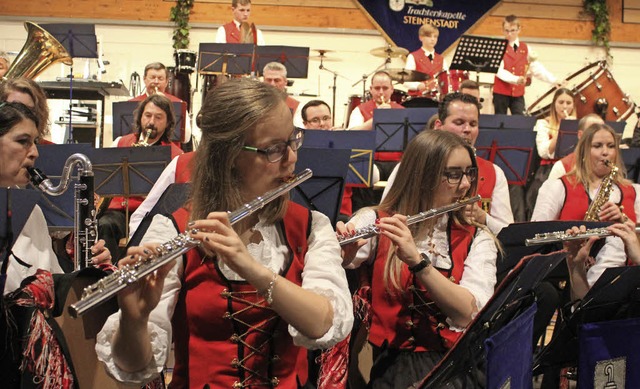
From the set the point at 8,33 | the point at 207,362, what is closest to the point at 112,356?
the point at 207,362

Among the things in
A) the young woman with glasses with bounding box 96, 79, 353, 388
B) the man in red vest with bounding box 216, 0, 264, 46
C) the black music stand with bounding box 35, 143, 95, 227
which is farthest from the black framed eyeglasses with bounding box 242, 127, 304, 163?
the man in red vest with bounding box 216, 0, 264, 46

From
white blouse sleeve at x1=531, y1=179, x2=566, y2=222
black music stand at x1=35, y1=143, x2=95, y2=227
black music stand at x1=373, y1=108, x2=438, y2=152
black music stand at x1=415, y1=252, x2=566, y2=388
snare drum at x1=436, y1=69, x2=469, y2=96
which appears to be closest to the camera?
black music stand at x1=415, y1=252, x2=566, y2=388

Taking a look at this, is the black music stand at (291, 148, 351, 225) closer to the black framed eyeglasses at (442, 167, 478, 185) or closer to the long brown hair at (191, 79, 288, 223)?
the black framed eyeglasses at (442, 167, 478, 185)

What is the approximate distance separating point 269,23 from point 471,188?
8.22 metres

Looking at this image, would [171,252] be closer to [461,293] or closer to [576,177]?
[461,293]

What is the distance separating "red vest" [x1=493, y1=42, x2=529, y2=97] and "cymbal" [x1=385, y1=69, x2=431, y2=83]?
1.23 m

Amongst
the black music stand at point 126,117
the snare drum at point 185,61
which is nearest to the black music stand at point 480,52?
the snare drum at point 185,61

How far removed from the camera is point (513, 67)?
998 cm

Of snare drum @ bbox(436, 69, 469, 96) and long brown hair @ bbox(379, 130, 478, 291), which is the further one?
snare drum @ bbox(436, 69, 469, 96)

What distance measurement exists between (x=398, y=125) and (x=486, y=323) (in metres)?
4.26

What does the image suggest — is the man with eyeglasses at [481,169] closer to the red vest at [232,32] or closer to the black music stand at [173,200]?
the black music stand at [173,200]

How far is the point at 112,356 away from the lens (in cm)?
182

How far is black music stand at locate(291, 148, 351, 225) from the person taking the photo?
3900 mm

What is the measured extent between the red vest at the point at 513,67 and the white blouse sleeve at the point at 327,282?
836cm
